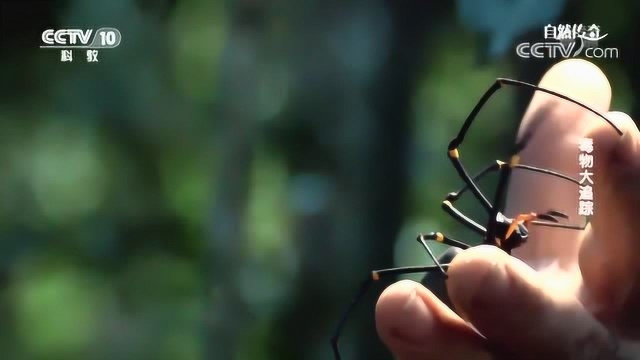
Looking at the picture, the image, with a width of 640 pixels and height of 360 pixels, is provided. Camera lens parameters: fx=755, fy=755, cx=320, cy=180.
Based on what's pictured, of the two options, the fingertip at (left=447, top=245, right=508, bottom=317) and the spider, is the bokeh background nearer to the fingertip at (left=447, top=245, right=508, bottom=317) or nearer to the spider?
the spider

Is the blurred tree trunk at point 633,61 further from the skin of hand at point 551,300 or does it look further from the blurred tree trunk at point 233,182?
the blurred tree trunk at point 233,182

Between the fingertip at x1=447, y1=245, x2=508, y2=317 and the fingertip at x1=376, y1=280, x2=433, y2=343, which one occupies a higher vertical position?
the fingertip at x1=447, y1=245, x2=508, y2=317

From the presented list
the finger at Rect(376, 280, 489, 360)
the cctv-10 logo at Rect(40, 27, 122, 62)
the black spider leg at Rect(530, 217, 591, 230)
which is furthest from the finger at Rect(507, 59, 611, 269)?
the cctv-10 logo at Rect(40, 27, 122, 62)

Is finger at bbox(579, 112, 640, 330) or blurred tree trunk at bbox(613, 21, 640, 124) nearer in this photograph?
finger at bbox(579, 112, 640, 330)

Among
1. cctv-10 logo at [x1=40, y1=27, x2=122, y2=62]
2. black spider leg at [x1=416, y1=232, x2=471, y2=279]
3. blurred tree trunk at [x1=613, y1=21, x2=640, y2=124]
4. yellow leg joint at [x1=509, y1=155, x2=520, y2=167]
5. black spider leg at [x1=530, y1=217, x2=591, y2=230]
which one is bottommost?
black spider leg at [x1=416, y1=232, x2=471, y2=279]

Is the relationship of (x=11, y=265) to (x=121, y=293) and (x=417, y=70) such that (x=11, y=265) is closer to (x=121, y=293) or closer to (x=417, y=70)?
(x=121, y=293)

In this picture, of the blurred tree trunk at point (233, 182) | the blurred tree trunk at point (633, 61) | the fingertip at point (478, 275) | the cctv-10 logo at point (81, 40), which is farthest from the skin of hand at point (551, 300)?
the cctv-10 logo at point (81, 40)

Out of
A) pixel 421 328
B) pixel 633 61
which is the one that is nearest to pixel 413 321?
pixel 421 328

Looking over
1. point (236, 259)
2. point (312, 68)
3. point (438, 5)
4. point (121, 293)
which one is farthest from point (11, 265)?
point (438, 5)
